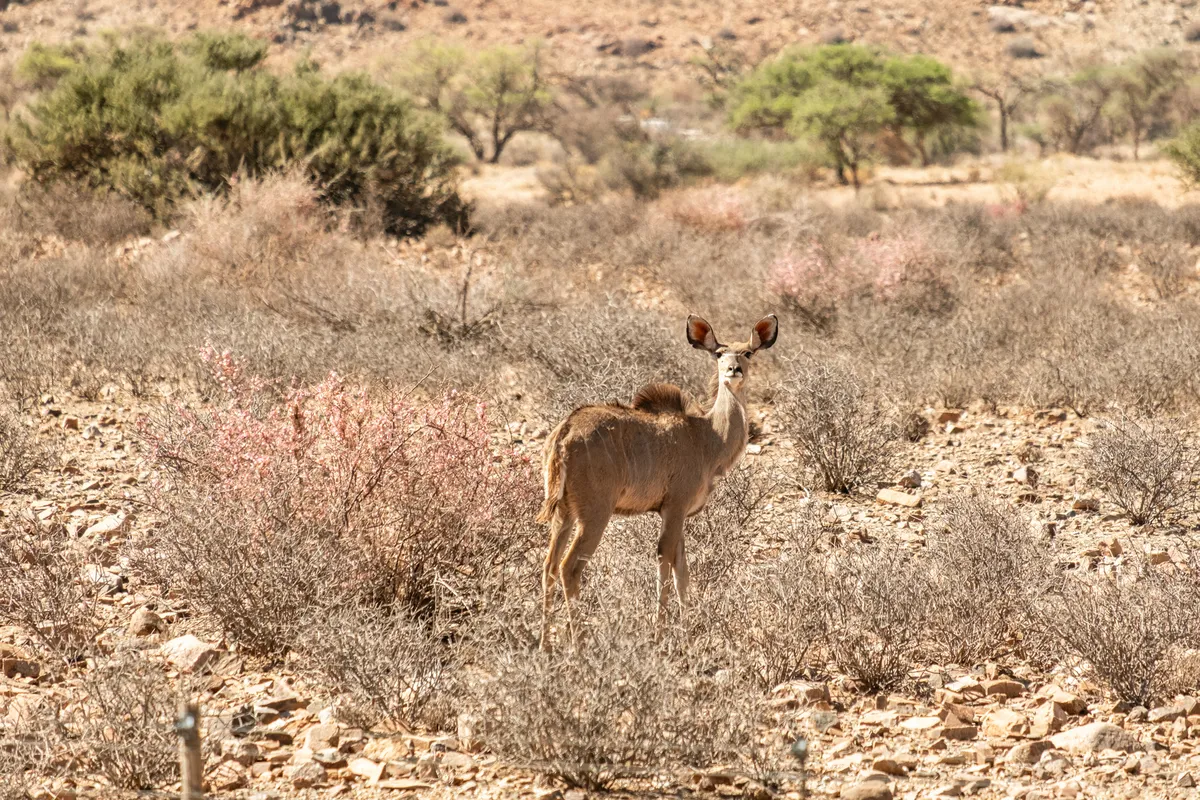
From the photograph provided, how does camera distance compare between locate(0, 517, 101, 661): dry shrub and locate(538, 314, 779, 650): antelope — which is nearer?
locate(538, 314, 779, 650): antelope

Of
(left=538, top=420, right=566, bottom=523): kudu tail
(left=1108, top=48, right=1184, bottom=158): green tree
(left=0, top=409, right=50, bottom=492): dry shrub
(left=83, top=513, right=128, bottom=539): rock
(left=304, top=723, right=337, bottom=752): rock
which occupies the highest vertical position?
(left=538, top=420, right=566, bottom=523): kudu tail

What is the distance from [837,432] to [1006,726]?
4.14 m

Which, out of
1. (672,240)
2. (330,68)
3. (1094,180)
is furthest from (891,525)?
(330,68)

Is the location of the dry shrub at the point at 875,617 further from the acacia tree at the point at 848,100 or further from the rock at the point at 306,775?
the acacia tree at the point at 848,100

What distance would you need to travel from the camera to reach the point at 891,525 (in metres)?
7.98

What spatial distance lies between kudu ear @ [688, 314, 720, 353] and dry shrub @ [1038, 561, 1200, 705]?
1992 millimetres

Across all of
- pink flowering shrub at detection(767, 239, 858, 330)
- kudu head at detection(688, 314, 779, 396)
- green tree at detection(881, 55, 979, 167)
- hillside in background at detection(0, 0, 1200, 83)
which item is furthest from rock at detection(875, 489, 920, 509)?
hillside in background at detection(0, 0, 1200, 83)

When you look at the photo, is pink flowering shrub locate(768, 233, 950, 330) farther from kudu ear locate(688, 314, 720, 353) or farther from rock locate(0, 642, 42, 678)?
rock locate(0, 642, 42, 678)

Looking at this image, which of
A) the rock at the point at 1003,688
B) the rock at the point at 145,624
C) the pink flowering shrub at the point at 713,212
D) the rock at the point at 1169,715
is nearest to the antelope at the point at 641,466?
the rock at the point at 1003,688

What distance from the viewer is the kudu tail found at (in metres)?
5.38

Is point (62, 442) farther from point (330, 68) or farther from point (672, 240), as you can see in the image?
point (330, 68)

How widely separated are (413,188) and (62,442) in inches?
485

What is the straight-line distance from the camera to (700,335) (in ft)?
21.3

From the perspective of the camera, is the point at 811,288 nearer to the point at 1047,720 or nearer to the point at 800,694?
the point at 800,694
